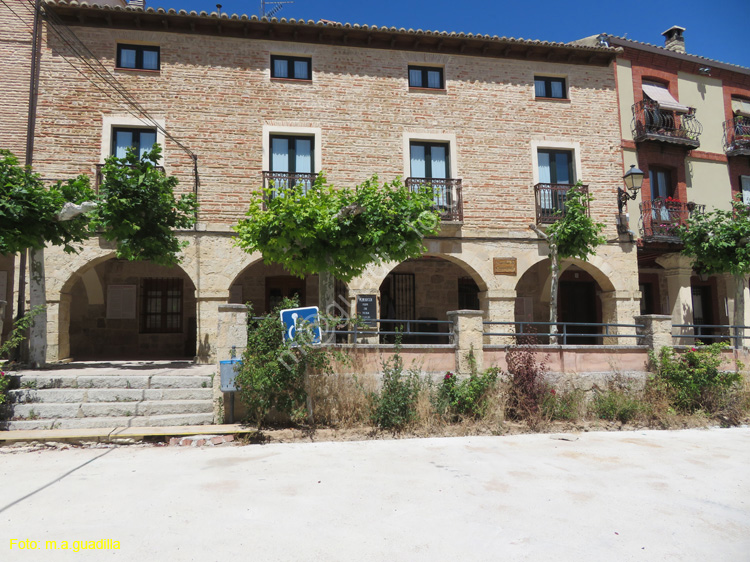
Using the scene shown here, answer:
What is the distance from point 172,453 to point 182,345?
7.73 meters

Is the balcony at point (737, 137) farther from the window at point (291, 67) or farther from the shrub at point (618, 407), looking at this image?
the window at point (291, 67)

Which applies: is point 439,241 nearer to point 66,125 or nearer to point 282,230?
point 282,230

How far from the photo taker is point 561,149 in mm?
12422

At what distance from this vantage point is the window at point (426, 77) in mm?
12195

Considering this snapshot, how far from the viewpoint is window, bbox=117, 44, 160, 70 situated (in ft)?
36.1

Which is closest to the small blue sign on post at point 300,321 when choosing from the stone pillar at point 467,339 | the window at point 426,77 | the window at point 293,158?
the stone pillar at point 467,339

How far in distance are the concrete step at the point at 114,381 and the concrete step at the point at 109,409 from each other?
1.06 ft

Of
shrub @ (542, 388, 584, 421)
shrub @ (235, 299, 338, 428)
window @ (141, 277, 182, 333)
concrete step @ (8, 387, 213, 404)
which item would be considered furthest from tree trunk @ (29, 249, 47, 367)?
shrub @ (542, 388, 584, 421)

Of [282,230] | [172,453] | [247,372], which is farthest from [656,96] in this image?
[172,453]

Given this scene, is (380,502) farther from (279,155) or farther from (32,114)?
(32,114)

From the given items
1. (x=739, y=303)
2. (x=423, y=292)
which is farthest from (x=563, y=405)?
(x=739, y=303)

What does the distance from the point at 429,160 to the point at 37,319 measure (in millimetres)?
8958

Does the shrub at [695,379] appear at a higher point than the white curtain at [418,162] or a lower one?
lower

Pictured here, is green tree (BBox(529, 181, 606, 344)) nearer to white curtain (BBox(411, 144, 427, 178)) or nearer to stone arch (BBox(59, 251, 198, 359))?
white curtain (BBox(411, 144, 427, 178))
